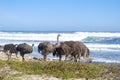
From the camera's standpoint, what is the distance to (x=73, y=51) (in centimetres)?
1700

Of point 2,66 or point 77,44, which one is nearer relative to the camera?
point 2,66

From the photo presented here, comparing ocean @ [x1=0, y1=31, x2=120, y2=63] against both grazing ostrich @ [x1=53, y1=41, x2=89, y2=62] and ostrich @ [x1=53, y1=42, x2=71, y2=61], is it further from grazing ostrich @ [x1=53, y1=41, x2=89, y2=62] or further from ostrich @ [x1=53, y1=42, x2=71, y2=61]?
ostrich @ [x1=53, y1=42, x2=71, y2=61]

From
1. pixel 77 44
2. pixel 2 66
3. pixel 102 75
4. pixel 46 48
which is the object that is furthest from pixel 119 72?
pixel 46 48

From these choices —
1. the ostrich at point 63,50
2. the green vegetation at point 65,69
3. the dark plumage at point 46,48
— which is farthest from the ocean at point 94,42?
the green vegetation at point 65,69

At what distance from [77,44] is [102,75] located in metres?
5.45

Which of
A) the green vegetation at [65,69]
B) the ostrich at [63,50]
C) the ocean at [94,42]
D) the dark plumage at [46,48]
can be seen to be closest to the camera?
the green vegetation at [65,69]

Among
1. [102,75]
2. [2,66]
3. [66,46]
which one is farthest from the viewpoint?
[66,46]

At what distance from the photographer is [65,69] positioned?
12328 millimetres

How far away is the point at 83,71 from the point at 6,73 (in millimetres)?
2701

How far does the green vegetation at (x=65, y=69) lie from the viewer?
468 inches

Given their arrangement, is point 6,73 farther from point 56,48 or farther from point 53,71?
point 56,48

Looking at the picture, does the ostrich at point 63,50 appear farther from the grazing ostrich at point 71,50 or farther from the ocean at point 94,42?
the ocean at point 94,42

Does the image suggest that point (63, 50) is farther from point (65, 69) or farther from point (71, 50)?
point (65, 69)

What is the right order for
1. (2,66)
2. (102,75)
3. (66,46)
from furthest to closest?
(66,46)
(2,66)
(102,75)
